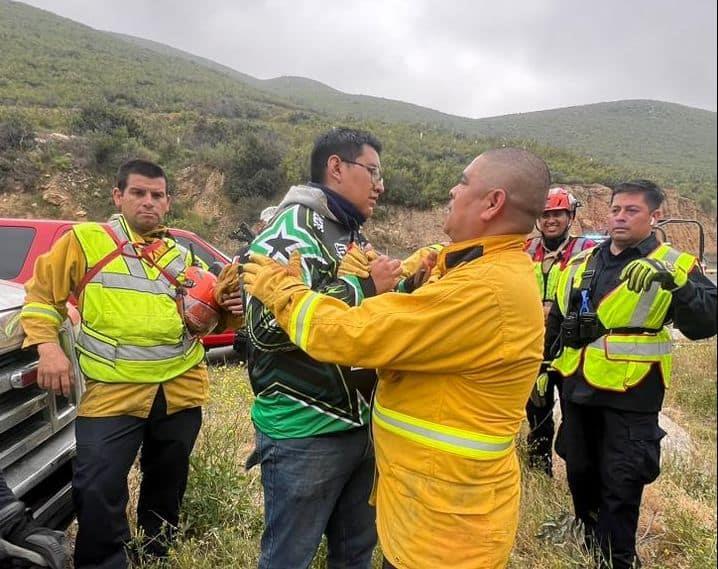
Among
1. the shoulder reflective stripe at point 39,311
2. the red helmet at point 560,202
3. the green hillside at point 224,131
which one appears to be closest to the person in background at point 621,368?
the red helmet at point 560,202

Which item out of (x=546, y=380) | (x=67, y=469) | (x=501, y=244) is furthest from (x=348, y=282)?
(x=546, y=380)

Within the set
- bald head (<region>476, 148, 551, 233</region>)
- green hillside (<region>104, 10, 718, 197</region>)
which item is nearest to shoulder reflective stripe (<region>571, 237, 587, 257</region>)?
bald head (<region>476, 148, 551, 233</region>)

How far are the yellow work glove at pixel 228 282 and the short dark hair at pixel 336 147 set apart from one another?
52cm

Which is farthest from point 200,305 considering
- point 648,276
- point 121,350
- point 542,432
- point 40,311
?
point 542,432

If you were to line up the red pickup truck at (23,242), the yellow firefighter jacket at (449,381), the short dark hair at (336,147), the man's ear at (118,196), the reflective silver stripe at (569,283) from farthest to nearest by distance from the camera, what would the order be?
1. the red pickup truck at (23,242)
2. the reflective silver stripe at (569,283)
3. the man's ear at (118,196)
4. the short dark hair at (336,147)
5. the yellow firefighter jacket at (449,381)

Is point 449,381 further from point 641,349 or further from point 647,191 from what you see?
point 647,191

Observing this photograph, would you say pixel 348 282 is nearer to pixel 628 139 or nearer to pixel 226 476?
pixel 226 476

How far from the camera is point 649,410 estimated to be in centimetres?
271

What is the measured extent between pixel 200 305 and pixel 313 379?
917mm

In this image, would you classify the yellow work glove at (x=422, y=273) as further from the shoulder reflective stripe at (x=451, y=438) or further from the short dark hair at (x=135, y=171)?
the short dark hair at (x=135, y=171)

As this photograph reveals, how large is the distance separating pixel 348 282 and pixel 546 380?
112 inches

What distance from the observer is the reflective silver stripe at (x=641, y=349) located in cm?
276

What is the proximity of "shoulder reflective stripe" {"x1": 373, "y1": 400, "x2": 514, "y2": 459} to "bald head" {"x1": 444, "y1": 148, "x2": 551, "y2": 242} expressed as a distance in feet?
1.94

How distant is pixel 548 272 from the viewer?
13.7 ft
